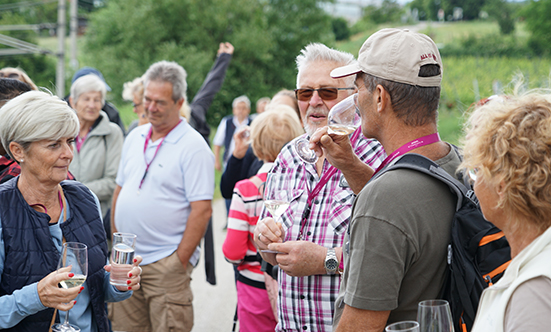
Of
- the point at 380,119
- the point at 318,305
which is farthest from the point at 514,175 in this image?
the point at 318,305

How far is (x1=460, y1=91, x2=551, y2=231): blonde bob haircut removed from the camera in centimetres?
134

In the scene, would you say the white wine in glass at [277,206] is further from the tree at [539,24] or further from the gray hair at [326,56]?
the tree at [539,24]

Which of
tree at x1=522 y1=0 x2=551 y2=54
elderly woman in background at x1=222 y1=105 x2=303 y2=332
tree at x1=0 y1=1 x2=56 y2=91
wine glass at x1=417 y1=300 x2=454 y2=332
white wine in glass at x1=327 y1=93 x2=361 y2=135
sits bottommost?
elderly woman in background at x1=222 y1=105 x2=303 y2=332

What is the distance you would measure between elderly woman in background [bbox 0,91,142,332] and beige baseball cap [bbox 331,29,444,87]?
1.57 m

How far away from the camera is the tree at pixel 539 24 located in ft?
137

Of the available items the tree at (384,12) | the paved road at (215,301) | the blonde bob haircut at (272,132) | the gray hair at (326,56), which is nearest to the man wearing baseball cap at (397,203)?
the gray hair at (326,56)

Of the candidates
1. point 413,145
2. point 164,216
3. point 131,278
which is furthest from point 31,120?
point 413,145

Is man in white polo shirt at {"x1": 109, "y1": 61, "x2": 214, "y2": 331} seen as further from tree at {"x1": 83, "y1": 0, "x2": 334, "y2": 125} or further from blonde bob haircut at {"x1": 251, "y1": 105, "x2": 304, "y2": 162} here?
tree at {"x1": 83, "y1": 0, "x2": 334, "y2": 125}

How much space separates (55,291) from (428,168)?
1.65 metres

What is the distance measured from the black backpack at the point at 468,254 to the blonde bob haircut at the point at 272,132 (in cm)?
206

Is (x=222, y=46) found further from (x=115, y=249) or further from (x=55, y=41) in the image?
(x=55, y=41)

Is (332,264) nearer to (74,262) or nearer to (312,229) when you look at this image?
(312,229)

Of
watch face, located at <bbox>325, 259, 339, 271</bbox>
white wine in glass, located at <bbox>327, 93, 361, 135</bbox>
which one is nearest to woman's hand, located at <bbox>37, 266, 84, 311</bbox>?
watch face, located at <bbox>325, 259, 339, 271</bbox>

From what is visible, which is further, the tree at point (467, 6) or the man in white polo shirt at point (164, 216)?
the tree at point (467, 6)
